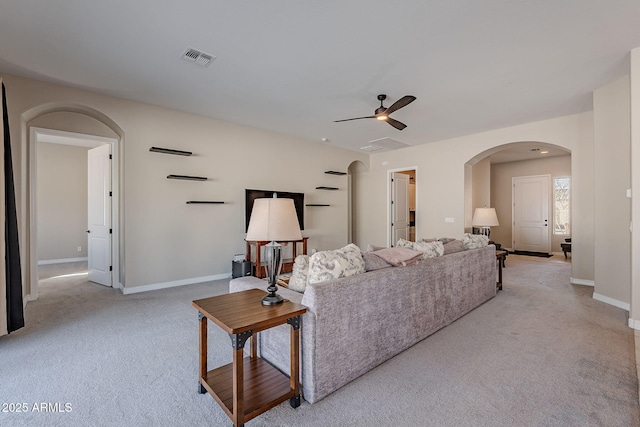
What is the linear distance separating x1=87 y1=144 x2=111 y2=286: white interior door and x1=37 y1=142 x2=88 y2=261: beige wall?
2.48 meters

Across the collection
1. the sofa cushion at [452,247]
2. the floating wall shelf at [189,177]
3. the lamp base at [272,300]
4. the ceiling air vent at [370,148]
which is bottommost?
the lamp base at [272,300]

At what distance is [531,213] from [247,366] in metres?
9.68

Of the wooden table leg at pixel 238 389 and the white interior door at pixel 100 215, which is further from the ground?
the white interior door at pixel 100 215

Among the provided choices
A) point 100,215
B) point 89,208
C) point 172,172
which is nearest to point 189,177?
point 172,172

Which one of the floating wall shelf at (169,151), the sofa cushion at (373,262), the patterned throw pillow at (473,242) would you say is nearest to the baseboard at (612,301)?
the patterned throw pillow at (473,242)

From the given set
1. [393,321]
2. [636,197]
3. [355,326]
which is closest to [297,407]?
[355,326]

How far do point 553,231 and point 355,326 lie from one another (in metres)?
9.11

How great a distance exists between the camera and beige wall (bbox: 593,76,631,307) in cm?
354

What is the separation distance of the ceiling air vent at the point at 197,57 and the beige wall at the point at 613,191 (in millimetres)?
4863

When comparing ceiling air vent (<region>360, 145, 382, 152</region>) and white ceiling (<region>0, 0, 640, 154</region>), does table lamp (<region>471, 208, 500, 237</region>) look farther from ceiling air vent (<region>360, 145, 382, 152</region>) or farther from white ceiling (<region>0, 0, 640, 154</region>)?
ceiling air vent (<region>360, 145, 382, 152</region>)

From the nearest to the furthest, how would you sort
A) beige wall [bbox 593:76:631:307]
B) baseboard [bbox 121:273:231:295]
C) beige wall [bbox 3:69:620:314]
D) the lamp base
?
1. the lamp base
2. beige wall [bbox 593:76:631:307]
3. beige wall [bbox 3:69:620:314]
4. baseboard [bbox 121:273:231:295]

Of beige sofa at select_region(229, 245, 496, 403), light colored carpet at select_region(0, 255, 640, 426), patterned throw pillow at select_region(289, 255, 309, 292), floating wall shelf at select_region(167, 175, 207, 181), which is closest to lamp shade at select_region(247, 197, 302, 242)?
beige sofa at select_region(229, 245, 496, 403)

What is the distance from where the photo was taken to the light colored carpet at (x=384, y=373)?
1.73 m

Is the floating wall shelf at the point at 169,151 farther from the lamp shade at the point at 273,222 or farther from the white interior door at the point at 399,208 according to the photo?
the white interior door at the point at 399,208
